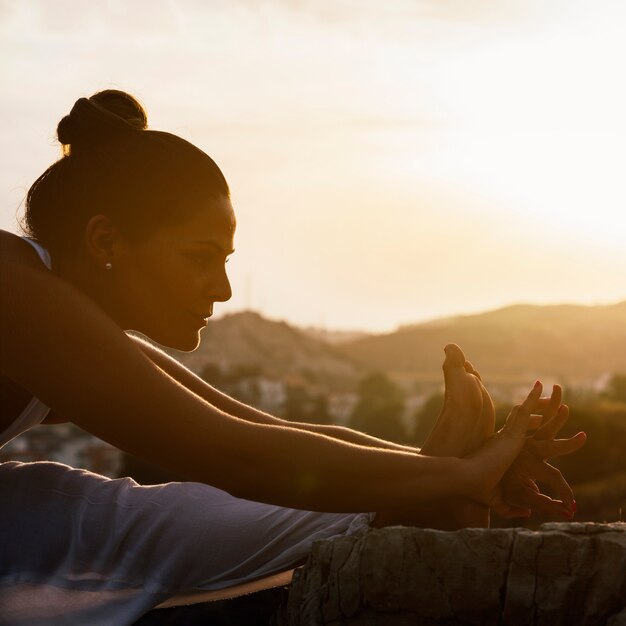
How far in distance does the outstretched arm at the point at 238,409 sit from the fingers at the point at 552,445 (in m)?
0.44

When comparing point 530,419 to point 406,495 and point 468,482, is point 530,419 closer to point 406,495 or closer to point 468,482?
point 468,482

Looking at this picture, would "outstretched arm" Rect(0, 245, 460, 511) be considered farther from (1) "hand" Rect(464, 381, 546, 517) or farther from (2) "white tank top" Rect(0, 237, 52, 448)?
(1) "hand" Rect(464, 381, 546, 517)

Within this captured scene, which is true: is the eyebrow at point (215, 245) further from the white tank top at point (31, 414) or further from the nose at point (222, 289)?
the white tank top at point (31, 414)

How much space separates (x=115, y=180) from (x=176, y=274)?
369 millimetres

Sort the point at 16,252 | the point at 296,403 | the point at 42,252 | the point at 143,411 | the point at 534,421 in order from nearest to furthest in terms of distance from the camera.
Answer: the point at 143,411 → the point at 16,252 → the point at 42,252 → the point at 534,421 → the point at 296,403

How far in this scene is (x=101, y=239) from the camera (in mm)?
3342

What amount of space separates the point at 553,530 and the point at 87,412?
1405mm

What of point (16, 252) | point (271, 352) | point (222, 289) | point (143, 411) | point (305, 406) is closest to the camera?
point (143, 411)

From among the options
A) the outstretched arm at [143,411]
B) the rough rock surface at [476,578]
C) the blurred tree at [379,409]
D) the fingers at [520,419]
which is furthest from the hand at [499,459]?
the blurred tree at [379,409]

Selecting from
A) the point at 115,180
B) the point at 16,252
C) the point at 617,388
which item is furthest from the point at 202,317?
the point at 617,388

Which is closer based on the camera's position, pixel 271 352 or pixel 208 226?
pixel 208 226

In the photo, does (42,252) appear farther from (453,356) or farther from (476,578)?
(476,578)

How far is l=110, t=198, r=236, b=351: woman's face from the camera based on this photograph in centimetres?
337

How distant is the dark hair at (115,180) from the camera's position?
11.0 feet
